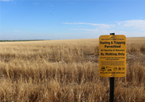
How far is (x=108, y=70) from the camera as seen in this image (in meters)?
2.11

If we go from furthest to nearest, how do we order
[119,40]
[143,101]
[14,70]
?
[14,70] < [143,101] < [119,40]

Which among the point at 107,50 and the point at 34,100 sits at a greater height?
the point at 107,50

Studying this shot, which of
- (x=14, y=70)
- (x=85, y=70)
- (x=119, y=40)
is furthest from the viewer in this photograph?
(x=14, y=70)

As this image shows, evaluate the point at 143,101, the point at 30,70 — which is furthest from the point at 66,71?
the point at 143,101

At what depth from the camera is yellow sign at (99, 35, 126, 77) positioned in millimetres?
2082

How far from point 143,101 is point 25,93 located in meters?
2.98

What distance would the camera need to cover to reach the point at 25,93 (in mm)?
2680

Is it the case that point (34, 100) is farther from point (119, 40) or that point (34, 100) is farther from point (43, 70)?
point (119, 40)

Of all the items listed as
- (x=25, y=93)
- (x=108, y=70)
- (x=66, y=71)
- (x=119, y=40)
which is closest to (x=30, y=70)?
(x=66, y=71)

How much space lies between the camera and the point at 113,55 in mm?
2080

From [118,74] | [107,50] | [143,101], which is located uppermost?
[107,50]

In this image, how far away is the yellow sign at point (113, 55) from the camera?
208 cm

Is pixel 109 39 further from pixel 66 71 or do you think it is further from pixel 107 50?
pixel 66 71

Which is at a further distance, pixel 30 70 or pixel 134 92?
pixel 30 70
